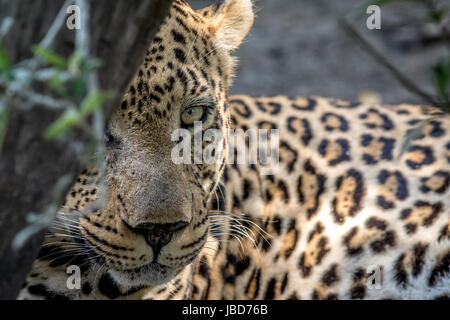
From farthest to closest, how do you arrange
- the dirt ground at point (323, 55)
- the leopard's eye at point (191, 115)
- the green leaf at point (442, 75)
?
1. the dirt ground at point (323, 55)
2. the leopard's eye at point (191, 115)
3. the green leaf at point (442, 75)

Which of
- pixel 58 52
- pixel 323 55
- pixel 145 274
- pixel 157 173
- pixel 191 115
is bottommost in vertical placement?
pixel 145 274

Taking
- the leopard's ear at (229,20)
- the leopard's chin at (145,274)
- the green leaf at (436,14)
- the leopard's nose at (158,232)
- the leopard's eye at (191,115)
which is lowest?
the leopard's chin at (145,274)

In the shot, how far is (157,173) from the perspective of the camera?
3.80 metres

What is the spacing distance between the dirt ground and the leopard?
12.9 feet

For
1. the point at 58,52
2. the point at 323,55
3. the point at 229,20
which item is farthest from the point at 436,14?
the point at 323,55

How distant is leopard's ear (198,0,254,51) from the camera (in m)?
4.73

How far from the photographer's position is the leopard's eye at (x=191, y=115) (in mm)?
4148

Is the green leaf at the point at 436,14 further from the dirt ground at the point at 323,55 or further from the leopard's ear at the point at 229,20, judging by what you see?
the dirt ground at the point at 323,55

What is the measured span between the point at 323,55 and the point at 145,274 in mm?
7545

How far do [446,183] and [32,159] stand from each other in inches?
147

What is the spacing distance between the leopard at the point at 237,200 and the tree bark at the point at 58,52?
1.23 meters

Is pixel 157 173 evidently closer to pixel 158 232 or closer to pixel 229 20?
pixel 158 232

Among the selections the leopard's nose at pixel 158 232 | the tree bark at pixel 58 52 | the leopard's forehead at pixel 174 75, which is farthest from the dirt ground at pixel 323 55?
the tree bark at pixel 58 52
